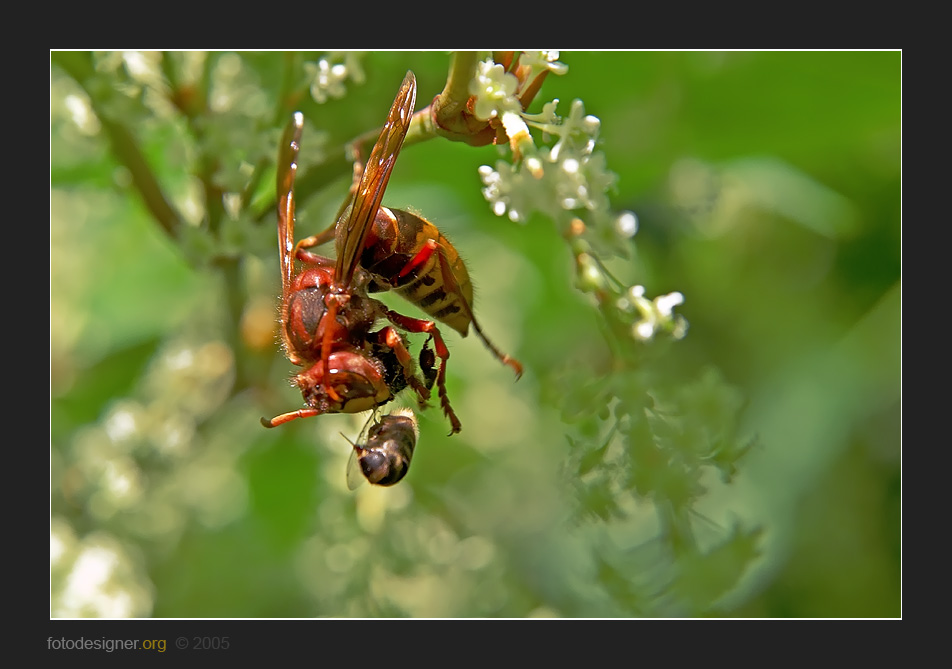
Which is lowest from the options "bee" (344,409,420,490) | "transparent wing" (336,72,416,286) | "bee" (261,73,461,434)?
"bee" (344,409,420,490)

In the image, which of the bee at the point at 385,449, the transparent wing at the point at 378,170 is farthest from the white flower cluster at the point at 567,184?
the bee at the point at 385,449

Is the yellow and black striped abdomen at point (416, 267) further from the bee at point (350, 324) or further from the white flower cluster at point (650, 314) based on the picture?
the white flower cluster at point (650, 314)

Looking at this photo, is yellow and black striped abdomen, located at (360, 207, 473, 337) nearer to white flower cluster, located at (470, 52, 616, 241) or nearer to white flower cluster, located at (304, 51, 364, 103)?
white flower cluster, located at (470, 52, 616, 241)

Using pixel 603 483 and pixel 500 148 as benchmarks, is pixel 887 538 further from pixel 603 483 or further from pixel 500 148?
pixel 500 148

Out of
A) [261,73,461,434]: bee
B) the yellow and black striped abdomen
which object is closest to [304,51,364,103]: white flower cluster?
[261,73,461,434]: bee

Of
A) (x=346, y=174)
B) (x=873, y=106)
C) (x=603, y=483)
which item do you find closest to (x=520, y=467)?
(x=603, y=483)
